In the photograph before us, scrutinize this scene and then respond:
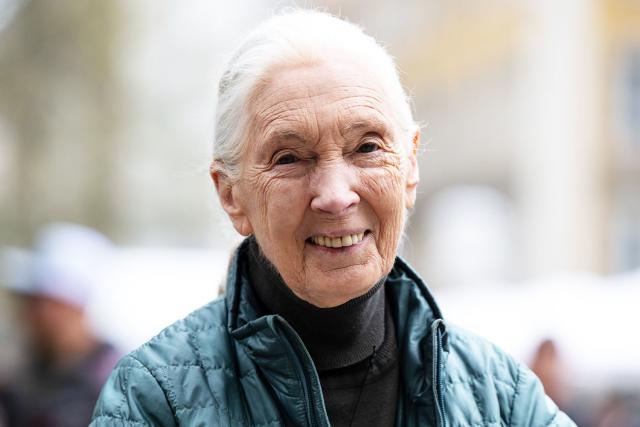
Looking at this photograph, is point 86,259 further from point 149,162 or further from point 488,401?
point 149,162

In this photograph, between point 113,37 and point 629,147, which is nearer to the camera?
point 113,37

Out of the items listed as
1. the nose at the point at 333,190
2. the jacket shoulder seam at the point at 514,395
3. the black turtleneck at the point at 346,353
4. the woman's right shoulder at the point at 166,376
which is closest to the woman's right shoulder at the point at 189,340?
the woman's right shoulder at the point at 166,376

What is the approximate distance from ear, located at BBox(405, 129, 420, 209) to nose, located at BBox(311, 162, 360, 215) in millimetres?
232

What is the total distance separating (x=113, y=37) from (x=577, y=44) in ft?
36.1

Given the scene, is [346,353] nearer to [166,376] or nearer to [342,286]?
[342,286]

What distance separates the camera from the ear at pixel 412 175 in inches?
95.6

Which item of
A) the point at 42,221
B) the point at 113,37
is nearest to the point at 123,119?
the point at 113,37

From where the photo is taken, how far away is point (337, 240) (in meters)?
2.23

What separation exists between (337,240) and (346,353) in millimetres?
279

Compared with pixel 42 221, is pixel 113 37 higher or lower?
higher

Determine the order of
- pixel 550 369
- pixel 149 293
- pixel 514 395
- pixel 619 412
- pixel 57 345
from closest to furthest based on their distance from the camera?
pixel 514 395 < pixel 57 345 < pixel 550 369 < pixel 619 412 < pixel 149 293

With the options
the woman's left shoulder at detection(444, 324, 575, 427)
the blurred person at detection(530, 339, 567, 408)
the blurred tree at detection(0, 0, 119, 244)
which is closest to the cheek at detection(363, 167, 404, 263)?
the woman's left shoulder at detection(444, 324, 575, 427)

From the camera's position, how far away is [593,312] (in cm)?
913

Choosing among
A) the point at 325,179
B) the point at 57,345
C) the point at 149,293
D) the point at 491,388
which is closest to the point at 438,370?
the point at 491,388
